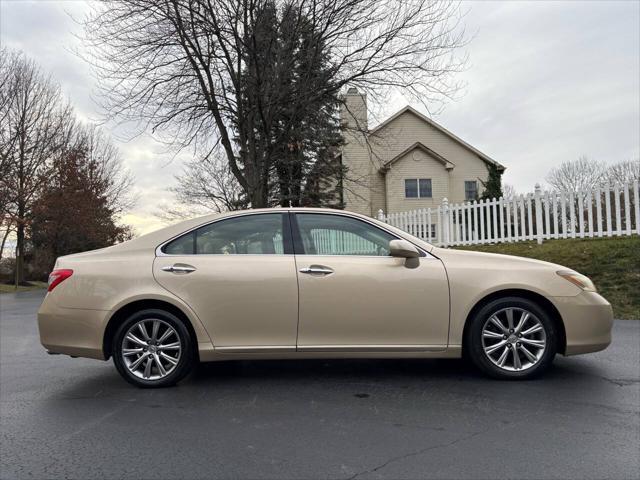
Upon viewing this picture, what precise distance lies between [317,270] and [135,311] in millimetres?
1703

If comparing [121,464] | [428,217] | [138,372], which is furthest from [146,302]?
[428,217]

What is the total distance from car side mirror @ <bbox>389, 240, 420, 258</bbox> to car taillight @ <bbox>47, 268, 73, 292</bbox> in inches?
115

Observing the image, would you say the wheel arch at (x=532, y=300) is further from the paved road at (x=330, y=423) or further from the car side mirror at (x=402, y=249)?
the car side mirror at (x=402, y=249)

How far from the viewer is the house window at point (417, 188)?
97.6 ft

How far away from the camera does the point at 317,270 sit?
176 inches

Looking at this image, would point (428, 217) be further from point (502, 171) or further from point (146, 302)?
point (502, 171)

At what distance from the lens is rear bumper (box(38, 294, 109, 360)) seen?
4496mm

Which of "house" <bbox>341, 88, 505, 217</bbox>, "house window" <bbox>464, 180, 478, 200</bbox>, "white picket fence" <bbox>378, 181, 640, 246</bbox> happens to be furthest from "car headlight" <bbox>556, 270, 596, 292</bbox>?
"house window" <bbox>464, 180, 478, 200</bbox>

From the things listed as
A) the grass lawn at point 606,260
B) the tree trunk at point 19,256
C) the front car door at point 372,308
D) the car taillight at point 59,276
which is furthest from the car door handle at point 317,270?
the tree trunk at point 19,256

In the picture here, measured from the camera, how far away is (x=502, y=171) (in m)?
32.4

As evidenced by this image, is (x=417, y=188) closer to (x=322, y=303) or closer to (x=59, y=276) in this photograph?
(x=322, y=303)

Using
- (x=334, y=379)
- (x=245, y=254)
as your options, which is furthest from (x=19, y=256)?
(x=334, y=379)

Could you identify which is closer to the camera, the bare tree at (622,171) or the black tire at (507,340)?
the black tire at (507,340)

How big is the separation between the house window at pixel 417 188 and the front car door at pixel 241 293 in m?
25.9
